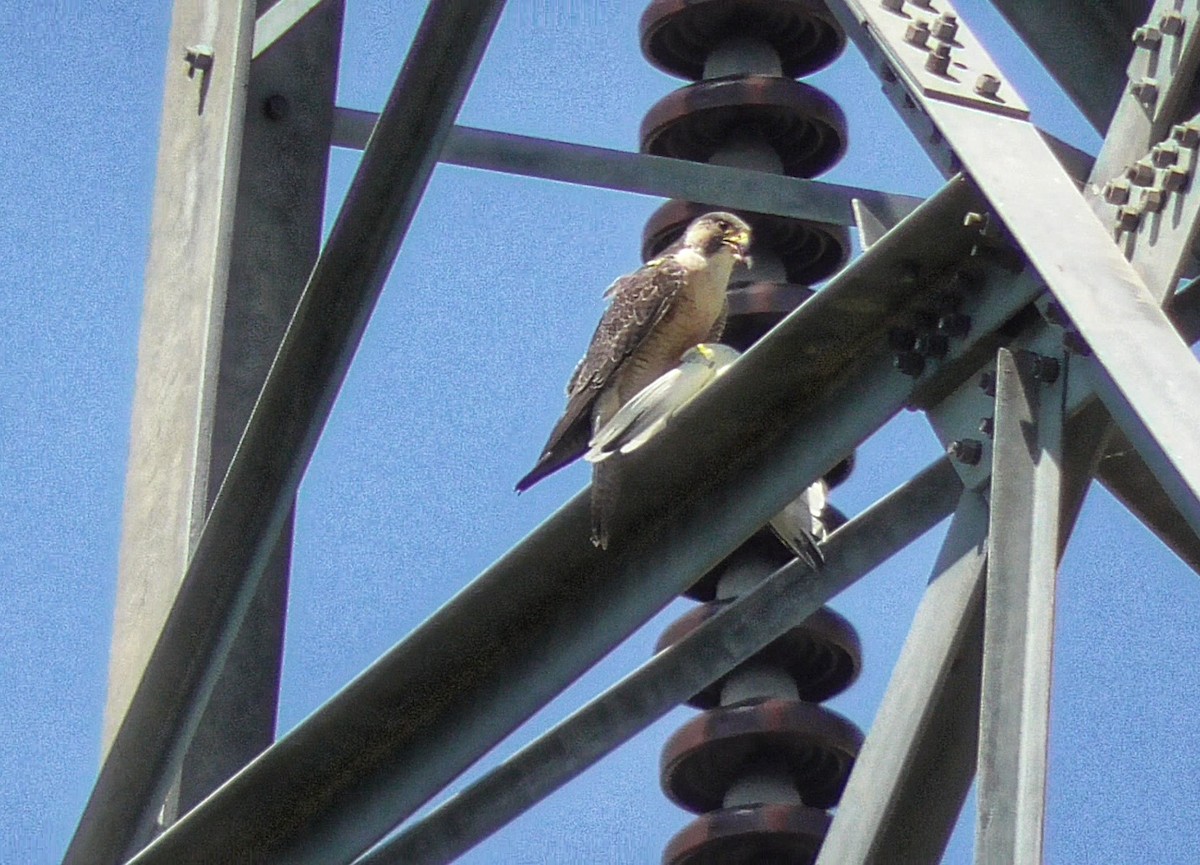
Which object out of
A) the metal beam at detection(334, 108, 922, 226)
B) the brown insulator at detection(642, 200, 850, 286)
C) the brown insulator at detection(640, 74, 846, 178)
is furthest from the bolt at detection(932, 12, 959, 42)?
the brown insulator at detection(640, 74, 846, 178)

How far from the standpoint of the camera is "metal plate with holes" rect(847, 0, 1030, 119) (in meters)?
4.03

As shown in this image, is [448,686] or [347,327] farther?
[347,327]

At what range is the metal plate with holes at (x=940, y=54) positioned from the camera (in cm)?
403

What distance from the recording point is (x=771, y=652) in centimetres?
685

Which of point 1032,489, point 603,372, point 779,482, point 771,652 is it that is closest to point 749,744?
point 771,652

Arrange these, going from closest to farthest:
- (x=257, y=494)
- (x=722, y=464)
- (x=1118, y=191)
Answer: (x=1118, y=191) → (x=722, y=464) → (x=257, y=494)

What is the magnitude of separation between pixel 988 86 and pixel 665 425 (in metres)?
0.84

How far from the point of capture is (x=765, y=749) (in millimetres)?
6719

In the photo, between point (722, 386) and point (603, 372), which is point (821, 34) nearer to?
point (603, 372)

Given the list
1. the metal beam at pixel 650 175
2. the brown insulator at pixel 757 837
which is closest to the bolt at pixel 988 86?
the metal beam at pixel 650 175

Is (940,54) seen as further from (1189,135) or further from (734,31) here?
(734,31)

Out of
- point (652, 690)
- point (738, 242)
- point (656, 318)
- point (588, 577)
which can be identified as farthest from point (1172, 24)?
point (738, 242)

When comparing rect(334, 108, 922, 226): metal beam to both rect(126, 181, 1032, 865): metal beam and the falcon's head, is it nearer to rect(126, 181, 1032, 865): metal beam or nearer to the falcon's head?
the falcon's head

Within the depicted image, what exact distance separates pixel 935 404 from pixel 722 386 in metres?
0.37
